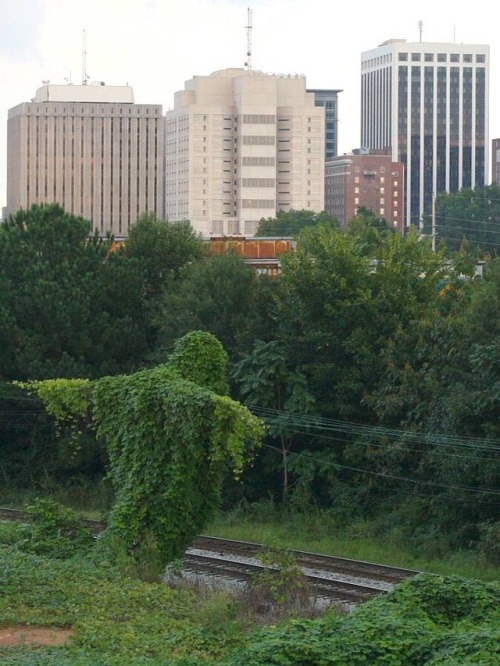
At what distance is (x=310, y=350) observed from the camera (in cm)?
3803

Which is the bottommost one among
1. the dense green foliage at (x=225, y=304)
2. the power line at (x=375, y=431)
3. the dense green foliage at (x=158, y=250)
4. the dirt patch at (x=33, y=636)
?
the dirt patch at (x=33, y=636)

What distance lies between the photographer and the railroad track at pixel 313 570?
82.2 ft

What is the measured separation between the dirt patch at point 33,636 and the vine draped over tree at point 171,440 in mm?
4794

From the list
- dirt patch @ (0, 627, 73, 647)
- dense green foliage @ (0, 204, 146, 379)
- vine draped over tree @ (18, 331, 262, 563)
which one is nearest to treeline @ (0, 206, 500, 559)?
dense green foliage @ (0, 204, 146, 379)

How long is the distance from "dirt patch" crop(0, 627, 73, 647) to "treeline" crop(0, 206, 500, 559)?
13351mm

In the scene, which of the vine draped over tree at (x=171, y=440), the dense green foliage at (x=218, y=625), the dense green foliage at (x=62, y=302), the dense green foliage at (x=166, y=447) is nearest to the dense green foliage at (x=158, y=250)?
the dense green foliage at (x=62, y=302)

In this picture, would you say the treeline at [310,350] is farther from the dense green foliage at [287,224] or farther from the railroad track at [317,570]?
the dense green foliage at [287,224]

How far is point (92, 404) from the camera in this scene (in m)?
25.6

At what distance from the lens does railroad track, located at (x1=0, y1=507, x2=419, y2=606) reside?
25047 mm

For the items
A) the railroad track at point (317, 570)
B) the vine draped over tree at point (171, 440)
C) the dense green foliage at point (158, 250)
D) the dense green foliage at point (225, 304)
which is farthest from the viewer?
the dense green foliage at point (158, 250)

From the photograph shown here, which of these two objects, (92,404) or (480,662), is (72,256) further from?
(480,662)

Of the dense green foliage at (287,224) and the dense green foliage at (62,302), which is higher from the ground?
the dense green foliage at (287,224)

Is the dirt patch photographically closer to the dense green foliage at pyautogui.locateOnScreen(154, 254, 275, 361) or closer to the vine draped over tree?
the vine draped over tree

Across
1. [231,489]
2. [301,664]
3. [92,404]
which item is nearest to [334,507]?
[231,489]
